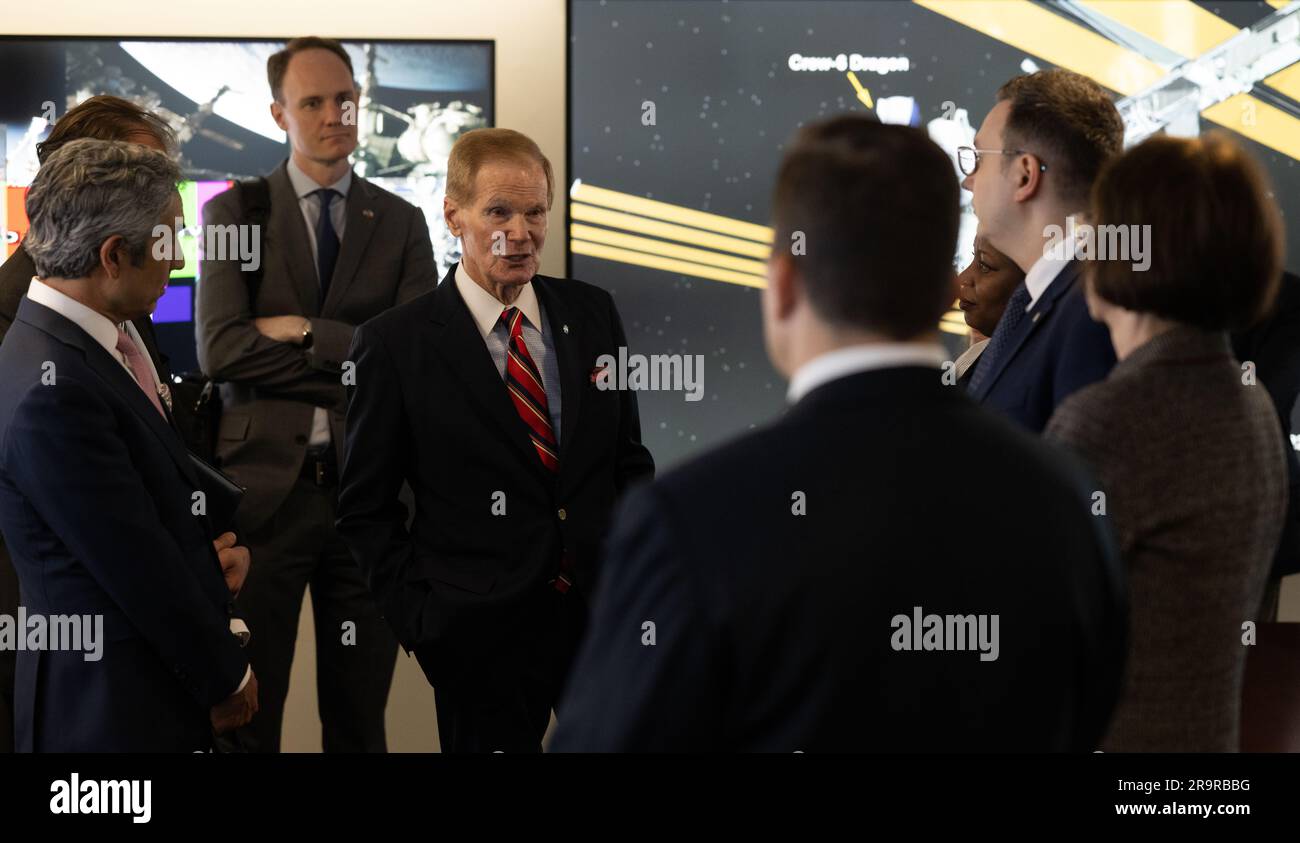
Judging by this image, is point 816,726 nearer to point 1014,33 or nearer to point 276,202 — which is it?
point 276,202

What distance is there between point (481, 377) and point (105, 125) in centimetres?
104

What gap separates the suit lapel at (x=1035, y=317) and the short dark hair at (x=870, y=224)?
3.48 feet

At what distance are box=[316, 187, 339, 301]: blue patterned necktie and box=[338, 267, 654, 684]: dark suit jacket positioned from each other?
44.8 inches

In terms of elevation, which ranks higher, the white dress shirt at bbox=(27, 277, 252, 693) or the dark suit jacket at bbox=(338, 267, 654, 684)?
the white dress shirt at bbox=(27, 277, 252, 693)

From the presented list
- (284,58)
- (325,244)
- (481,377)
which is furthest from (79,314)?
(284,58)

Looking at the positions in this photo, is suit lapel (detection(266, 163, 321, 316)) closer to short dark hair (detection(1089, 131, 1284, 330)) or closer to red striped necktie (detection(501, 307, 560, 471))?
red striped necktie (detection(501, 307, 560, 471))

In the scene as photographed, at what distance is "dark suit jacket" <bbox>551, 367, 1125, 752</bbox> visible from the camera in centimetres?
117

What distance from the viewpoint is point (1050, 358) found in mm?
2191

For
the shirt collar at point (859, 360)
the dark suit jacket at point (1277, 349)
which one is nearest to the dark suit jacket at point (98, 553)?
the shirt collar at point (859, 360)

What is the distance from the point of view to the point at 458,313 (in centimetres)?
281

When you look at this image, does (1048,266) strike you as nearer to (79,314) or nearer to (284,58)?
(79,314)

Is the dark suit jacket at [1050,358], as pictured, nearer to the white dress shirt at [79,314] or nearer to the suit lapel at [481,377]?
the suit lapel at [481,377]

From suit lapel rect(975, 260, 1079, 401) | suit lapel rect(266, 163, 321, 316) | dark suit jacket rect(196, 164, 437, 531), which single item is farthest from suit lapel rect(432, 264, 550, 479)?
suit lapel rect(266, 163, 321, 316)
